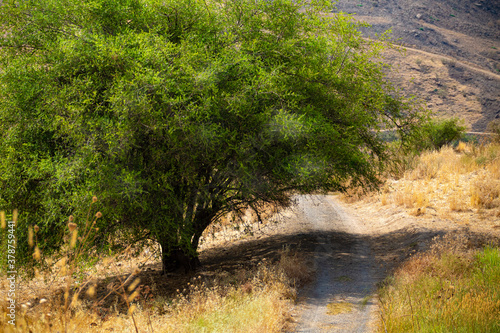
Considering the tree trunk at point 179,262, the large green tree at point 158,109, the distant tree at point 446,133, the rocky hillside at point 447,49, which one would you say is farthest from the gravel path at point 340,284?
the rocky hillside at point 447,49

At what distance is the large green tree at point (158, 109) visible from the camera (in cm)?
793

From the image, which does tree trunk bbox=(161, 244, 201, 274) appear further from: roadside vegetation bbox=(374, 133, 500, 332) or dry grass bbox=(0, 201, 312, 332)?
roadside vegetation bbox=(374, 133, 500, 332)

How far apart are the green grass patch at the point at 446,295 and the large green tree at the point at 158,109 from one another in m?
3.07

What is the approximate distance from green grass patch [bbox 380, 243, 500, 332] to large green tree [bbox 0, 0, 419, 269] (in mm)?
3071

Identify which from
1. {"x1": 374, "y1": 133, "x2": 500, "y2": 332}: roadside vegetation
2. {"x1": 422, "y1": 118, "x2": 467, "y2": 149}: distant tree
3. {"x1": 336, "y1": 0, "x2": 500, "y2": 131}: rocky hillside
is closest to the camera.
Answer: {"x1": 374, "y1": 133, "x2": 500, "y2": 332}: roadside vegetation

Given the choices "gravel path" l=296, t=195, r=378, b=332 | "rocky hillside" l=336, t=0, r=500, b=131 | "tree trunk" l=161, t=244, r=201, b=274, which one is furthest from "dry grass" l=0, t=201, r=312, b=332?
"rocky hillside" l=336, t=0, r=500, b=131

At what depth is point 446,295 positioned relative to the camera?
19.0 ft

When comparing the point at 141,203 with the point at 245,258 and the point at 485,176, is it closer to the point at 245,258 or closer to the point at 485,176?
the point at 245,258

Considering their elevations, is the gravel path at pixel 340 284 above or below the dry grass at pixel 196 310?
below

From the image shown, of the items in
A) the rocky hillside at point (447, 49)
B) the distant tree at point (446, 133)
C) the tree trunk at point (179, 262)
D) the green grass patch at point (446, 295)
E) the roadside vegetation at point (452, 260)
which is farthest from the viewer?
the rocky hillside at point (447, 49)

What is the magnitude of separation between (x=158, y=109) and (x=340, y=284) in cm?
577

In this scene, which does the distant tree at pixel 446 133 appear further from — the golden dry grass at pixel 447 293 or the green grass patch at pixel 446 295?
the green grass patch at pixel 446 295

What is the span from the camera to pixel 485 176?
16.1 m

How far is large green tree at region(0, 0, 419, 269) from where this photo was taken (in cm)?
793
